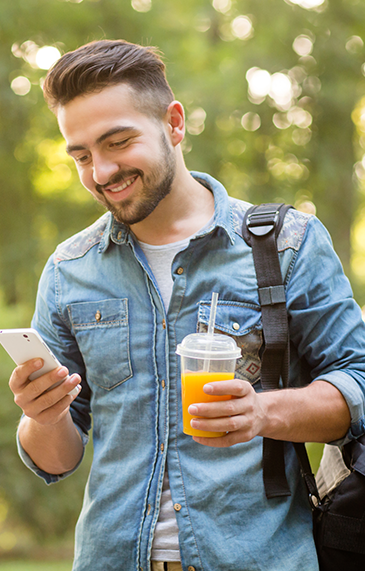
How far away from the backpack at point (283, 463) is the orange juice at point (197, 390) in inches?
10.5

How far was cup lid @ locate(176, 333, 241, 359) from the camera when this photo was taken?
127 centimetres

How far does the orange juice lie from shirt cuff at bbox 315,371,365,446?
34cm

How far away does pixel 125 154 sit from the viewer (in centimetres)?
164

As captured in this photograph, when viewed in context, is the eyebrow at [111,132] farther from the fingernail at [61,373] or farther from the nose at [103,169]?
the fingernail at [61,373]

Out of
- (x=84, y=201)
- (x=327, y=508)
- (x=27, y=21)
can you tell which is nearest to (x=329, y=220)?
(x=84, y=201)

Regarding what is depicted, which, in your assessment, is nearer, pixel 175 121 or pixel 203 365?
pixel 203 365

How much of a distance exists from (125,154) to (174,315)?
51 centimetres

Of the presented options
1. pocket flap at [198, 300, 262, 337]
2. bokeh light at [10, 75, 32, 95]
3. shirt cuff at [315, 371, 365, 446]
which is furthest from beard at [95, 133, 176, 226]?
bokeh light at [10, 75, 32, 95]

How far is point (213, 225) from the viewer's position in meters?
1.67

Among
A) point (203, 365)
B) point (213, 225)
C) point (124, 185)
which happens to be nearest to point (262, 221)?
point (213, 225)

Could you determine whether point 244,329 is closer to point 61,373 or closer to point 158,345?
point 158,345

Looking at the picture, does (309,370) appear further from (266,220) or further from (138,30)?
(138,30)

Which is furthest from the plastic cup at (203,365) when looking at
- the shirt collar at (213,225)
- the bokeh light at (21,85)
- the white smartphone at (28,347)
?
the bokeh light at (21,85)

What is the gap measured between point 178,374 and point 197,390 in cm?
31
